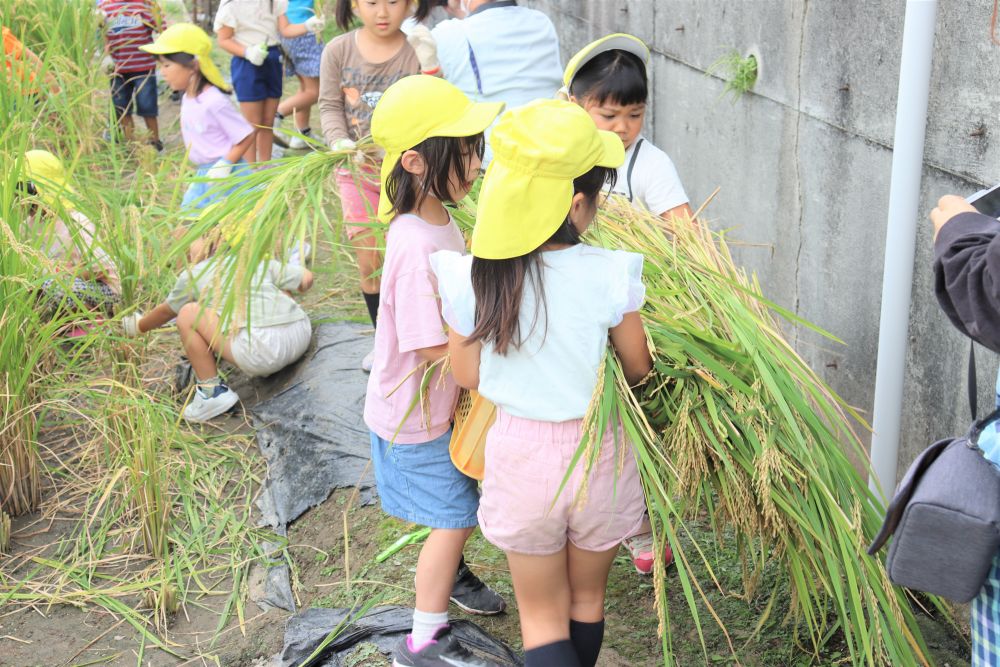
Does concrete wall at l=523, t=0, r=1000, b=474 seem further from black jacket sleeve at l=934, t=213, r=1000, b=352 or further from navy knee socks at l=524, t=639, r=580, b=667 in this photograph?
navy knee socks at l=524, t=639, r=580, b=667

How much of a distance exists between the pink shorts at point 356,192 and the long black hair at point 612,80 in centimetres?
59

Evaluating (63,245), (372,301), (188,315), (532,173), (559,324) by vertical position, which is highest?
(532,173)

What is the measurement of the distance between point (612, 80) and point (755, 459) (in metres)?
1.12

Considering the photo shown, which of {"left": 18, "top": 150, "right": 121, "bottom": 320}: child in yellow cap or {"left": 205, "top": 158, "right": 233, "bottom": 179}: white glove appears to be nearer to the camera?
{"left": 205, "top": 158, "right": 233, "bottom": 179}: white glove

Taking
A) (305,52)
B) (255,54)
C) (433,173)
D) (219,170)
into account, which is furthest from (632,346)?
(305,52)

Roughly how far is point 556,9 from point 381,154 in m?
3.82

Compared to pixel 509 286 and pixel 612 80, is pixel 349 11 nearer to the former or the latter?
pixel 612 80

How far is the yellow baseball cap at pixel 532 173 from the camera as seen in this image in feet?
5.71

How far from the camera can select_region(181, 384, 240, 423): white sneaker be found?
3.95 m

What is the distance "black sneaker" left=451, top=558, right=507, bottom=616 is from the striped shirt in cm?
525

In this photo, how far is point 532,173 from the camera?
175 cm

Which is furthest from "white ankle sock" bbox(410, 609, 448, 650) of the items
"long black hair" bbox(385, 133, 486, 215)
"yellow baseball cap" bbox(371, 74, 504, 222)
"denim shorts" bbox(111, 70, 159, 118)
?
"denim shorts" bbox(111, 70, 159, 118)

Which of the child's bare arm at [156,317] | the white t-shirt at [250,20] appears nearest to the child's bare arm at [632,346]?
the child's bare arm at [156,317]

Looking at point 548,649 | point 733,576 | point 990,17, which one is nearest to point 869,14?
point 990,17
